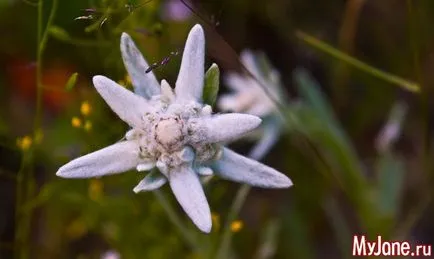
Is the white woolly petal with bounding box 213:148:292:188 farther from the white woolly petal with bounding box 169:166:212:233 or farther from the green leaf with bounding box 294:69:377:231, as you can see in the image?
the green leaf with bounding box 294:69:377:231

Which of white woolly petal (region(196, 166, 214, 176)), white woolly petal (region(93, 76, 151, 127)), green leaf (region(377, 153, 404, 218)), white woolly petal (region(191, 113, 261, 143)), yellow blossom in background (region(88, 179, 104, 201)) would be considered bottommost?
green leaf (region(377, 153, 404, 218))

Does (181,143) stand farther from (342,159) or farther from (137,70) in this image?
(342,159)

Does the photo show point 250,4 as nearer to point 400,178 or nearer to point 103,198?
point 400,178

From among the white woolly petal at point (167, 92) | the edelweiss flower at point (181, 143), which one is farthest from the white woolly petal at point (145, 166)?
the white woolly petal at point (167, 92)

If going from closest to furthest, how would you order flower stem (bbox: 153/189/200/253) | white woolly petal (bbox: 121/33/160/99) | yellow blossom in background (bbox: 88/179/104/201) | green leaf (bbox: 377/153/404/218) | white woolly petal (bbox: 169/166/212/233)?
white woolly petal (bbox: 169/166/212/233) → white woolly petal (bbox: 121/33/160/99) → flower stem (bbox: 153/189/200/253) → yellow blossom in background (bbox: 88/179/104/201) → green leaf (bbox: 377/153/404/218)

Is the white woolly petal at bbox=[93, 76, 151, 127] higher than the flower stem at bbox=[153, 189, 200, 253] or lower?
higher

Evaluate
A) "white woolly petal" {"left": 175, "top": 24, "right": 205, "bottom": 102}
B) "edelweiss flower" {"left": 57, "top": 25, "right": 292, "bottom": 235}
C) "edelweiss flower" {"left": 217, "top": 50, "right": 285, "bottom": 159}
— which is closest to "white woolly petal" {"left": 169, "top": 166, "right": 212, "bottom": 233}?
"edelweiss flower" {"left": 57, "top": 25, "right": 292, "bottom": 235}

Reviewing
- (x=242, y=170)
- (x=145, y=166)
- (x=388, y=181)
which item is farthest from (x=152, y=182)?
(x=388, y=181)
